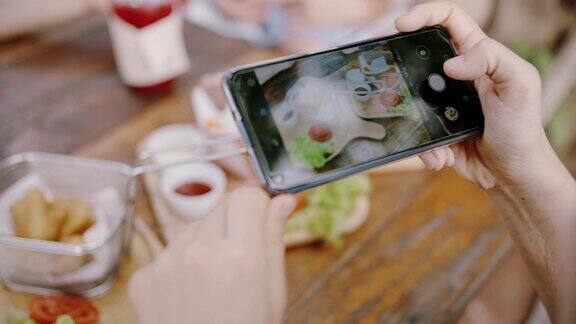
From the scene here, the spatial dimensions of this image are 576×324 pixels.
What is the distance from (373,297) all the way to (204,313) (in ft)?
1.35

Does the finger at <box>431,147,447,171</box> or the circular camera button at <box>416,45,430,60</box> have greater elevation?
the circular camera button at <box>416,45,430,60</box>

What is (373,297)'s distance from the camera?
3.24ft

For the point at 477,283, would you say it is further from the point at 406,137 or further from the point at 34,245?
the point at 34,245

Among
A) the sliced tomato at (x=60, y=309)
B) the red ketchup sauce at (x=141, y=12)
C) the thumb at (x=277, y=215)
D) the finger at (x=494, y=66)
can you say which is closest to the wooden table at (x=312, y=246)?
the sliced tomato at (x=60, y=309)

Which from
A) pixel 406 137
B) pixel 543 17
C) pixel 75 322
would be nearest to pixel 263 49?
pixel 406 137

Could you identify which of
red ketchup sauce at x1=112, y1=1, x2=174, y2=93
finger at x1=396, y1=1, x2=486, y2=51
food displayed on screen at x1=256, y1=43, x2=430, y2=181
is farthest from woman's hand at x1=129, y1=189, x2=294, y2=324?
red ketchup sauce at x1=112, y1=1, x2=174, y2=93

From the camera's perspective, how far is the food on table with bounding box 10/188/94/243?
2.83ft

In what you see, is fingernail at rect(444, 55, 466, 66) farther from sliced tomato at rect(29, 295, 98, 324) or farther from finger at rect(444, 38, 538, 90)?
sliced tomato at rect(29, 295, 98, 324)

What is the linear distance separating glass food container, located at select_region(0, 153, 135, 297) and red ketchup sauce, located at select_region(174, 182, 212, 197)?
0.13 metres

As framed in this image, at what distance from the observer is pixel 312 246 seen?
1051mm

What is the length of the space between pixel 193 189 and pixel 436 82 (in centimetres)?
50

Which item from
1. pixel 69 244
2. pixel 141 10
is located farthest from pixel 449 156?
pixel 141 10

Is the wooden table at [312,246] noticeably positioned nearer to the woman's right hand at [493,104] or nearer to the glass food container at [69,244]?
the glass food container at [69,244]

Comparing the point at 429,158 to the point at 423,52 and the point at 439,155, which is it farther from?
the point at 423,52
